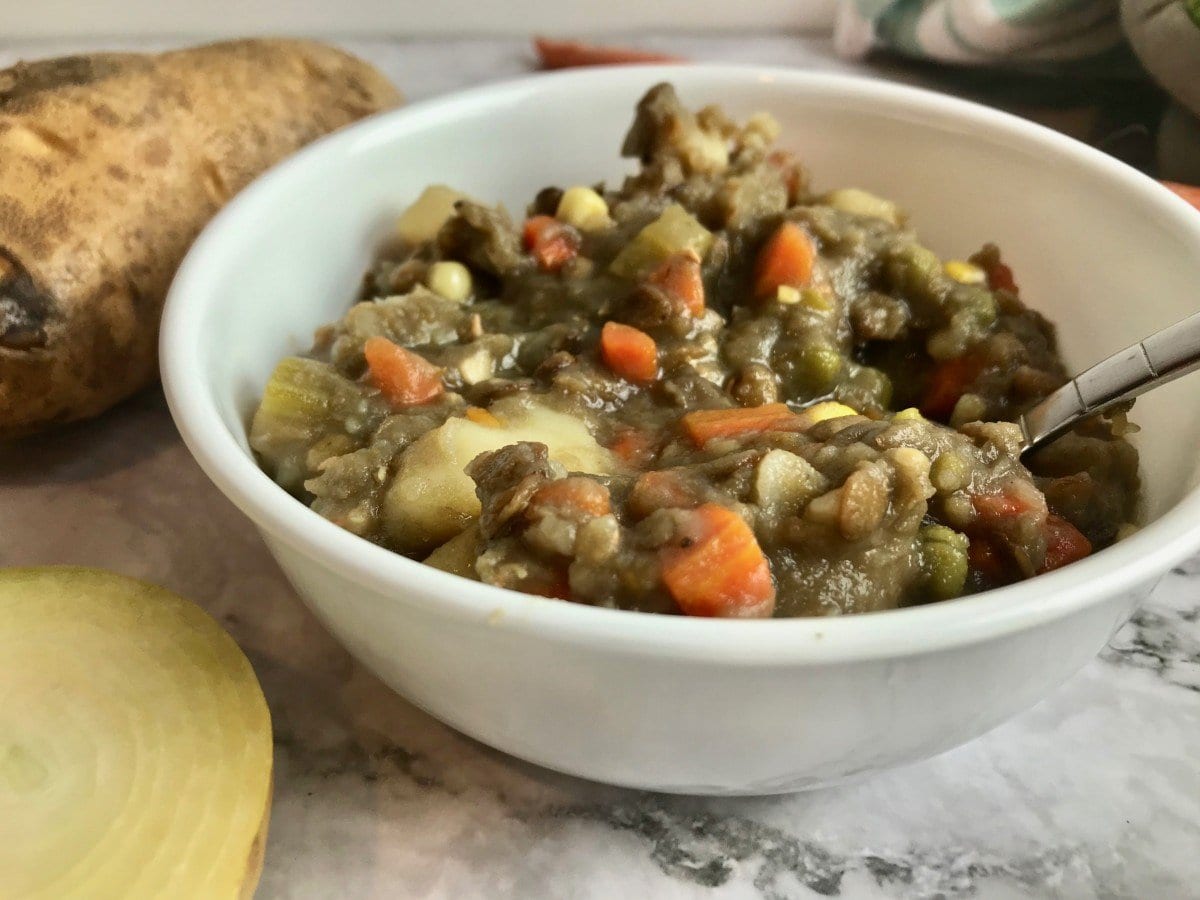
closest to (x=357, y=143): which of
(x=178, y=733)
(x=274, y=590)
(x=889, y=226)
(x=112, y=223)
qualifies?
(x=112, y=223)

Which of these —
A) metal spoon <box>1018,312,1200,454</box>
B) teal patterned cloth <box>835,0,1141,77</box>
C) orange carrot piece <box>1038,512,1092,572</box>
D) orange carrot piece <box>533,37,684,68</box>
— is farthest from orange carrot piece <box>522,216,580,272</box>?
teal patterned cloth <box>835,0,1141,77</box>

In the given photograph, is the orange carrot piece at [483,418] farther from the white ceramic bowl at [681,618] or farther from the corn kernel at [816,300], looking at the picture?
the corn kernel at [816,300]

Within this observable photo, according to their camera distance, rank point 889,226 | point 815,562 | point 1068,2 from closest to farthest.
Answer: point 815,562
point 889,226
point 1068,2

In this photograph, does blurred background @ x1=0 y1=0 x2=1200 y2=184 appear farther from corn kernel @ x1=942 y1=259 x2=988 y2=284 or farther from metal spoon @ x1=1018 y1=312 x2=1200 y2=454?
metal spoon @ x1=1018 y1=312 x2=1200 y2=454

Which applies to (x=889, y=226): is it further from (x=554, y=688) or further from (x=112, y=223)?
(x=112, y=223)

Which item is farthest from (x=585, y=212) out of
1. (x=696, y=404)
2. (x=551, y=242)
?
(x=696, y=404)

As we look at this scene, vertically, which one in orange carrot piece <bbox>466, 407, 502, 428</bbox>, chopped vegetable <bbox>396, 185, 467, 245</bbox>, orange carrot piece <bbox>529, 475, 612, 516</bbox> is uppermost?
orange carrot piece <bbox>529, 475, 612, 516</bbox>
